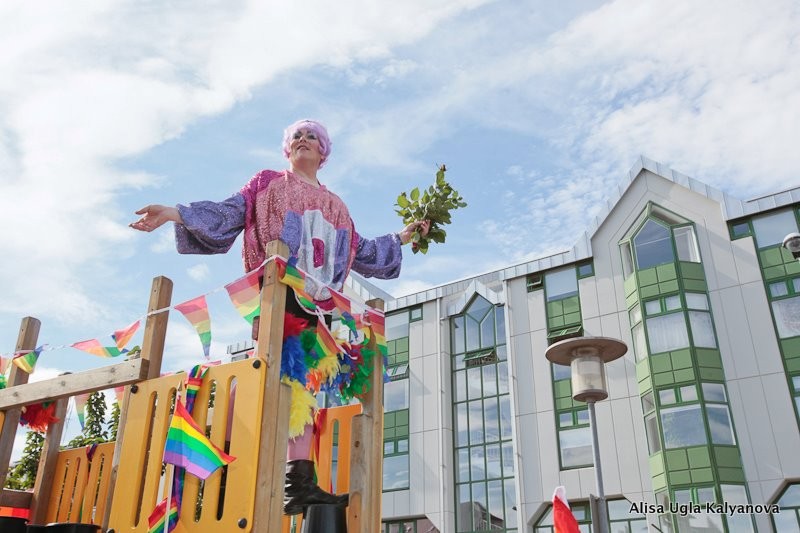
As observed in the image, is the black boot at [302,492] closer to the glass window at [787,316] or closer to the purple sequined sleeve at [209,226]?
the purple sequined sleeve at [209,226]

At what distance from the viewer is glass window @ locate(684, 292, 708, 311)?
22.1 meters

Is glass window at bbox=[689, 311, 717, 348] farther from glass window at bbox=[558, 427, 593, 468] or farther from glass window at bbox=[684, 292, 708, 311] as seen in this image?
glass window at bbox=[558, 427, 593, 468]

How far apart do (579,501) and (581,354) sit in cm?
1443

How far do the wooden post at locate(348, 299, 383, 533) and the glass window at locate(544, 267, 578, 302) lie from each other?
21393mm

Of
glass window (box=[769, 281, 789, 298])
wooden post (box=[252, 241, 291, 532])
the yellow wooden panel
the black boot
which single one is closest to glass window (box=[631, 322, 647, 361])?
glass window (box=[769, 281, 789, 298])

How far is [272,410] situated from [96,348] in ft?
6.33

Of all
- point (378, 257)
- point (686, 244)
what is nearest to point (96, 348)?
point (378, 257)

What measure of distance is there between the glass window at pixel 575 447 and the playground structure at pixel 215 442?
64.2ft

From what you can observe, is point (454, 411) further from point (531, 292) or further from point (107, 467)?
point (107, 467)

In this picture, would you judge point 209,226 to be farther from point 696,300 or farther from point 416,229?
point 696,300

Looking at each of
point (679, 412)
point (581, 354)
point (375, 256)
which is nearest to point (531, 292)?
point (679, 412)

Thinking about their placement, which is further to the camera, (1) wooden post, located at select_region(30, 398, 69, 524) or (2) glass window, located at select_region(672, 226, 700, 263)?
(2) glass window, located at select_region(672, 226, 700, 263)

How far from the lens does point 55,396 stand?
442 cm

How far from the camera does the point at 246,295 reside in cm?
419
